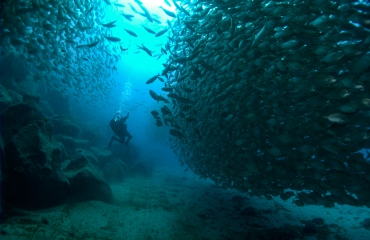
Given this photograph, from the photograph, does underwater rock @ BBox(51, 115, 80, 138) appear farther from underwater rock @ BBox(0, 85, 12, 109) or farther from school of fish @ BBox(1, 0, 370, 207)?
school of fish @ BBox(1, 0, 370, 207)

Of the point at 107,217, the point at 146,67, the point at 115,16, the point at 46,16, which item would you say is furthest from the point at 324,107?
Answer: the point at 146,67

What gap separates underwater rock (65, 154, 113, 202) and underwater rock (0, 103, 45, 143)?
260 centimetres

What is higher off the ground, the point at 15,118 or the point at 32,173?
the point at 15,118

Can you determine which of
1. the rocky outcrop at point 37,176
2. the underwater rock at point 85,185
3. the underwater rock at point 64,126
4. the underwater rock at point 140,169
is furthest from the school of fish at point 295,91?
the underwater rock at point 64,126

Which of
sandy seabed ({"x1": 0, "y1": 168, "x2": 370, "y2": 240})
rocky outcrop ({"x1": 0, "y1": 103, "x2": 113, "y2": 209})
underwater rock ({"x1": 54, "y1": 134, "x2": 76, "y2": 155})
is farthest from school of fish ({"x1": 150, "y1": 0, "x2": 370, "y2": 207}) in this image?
underwater rock ({"x1": 54, "y1": 134, "x2": 76, "y2": 155})

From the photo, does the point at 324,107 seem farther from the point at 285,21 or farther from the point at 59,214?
the point at 59,214

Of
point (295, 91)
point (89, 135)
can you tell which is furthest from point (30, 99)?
point (295, 91)

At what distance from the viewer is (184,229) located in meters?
6.02

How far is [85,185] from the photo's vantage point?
21.8 feet

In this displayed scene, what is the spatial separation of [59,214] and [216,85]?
6.66 m

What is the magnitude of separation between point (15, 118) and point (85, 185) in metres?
4.27

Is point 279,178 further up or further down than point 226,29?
further down

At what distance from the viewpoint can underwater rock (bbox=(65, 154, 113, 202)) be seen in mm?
6430

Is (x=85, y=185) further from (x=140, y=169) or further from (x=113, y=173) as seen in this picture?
(x=140, y=169)
